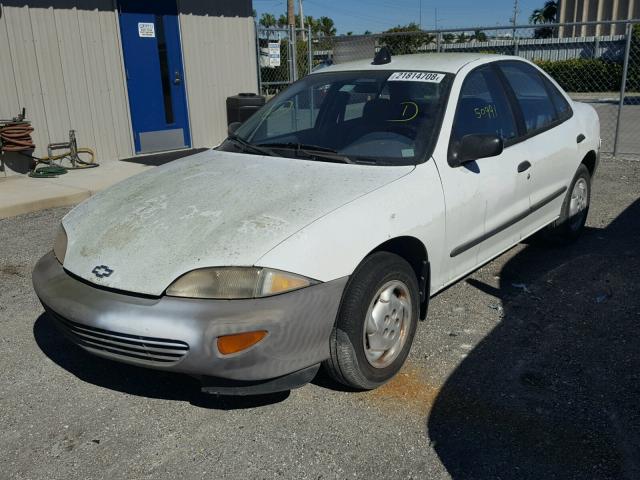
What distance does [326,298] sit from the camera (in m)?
2.78

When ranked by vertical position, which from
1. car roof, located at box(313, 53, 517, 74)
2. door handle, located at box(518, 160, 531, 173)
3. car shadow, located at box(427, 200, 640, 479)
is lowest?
car shadow, located at box(427, 200, 640, 479)

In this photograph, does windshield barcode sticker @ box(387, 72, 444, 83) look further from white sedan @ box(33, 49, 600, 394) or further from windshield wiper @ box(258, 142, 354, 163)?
windshield wiper @ box(258, 142, 354, 163)

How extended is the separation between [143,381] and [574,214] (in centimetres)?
386

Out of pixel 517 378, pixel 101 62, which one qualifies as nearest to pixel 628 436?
pixel 517 378

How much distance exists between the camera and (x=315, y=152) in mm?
3775

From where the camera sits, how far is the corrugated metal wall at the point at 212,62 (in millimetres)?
10727

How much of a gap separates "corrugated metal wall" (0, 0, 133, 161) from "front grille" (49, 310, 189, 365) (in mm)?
6928

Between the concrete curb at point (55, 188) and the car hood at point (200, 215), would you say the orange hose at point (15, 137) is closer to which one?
the concrete curb at point (55, 188)

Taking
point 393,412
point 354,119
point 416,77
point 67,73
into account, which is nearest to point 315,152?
point 354,119

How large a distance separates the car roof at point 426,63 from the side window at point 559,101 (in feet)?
2.09

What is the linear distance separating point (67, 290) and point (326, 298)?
1253 millimetres

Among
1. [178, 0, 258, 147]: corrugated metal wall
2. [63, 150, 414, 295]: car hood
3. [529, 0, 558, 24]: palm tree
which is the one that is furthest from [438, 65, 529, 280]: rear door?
[529, 0, 558, 24]: palm tree

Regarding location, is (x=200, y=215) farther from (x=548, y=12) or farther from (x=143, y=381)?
(x=548, y=12)

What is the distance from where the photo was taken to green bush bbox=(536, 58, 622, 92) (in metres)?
24.8
